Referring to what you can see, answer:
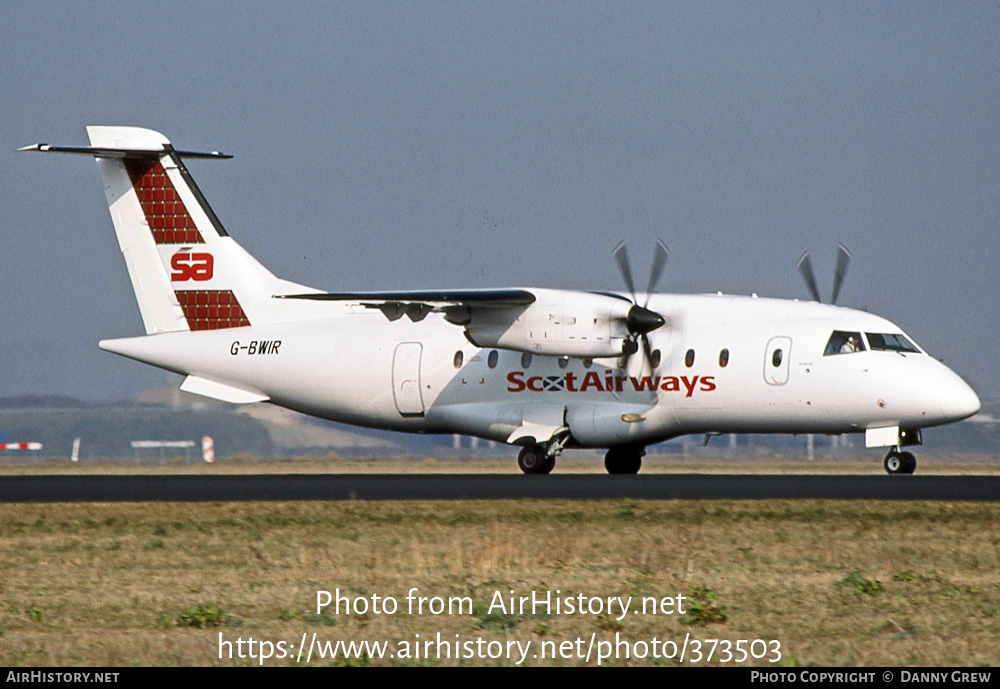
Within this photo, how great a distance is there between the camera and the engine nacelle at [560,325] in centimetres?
2814

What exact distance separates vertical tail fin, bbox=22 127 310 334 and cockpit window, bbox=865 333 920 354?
546 inches

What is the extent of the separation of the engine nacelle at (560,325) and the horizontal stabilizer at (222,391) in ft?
21.2

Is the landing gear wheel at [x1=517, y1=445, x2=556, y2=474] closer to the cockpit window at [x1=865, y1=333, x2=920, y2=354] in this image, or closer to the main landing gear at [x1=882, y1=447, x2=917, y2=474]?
the main landing gear at [x1=882, y1=447, x2=917, y2=474]

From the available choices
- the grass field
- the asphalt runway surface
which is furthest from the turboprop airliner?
the grass field

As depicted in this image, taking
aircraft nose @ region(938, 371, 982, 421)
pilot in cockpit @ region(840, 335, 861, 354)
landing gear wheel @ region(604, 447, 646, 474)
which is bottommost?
landing gear wheel @ region(604, 447, 646, 474)

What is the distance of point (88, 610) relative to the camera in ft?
36.9

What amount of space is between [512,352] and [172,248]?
9.34 m

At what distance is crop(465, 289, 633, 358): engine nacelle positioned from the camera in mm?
28141

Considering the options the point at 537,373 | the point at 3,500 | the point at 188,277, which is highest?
the point at 188,277

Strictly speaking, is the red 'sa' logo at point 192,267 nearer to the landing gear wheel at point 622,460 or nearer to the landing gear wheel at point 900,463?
the landing gear wheel at point 622,460

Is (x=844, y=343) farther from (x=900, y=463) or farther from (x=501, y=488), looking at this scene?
(x=501, y=488)

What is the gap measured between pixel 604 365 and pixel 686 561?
15305mm

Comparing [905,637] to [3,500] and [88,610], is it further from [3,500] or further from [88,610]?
[3,500]
